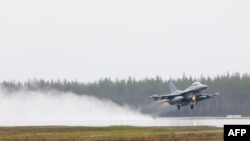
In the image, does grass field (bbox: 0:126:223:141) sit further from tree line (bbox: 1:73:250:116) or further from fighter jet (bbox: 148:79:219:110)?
tree line (bbox: 1:73:250:116)

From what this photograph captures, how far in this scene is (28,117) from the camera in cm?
12538

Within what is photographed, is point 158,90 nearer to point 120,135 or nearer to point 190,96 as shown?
point 190,96

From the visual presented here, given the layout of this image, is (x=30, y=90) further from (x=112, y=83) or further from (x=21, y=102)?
(x=112, y=83)

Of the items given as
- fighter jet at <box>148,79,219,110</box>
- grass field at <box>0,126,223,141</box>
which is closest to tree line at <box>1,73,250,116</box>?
fighter jet at <box>148,79,219,110</box>

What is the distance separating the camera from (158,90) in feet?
600

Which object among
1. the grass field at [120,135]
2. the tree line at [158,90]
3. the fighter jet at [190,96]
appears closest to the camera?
the grass field at [120,135]

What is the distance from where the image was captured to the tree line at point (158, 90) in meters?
152

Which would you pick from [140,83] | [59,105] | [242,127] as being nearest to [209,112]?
[140,83]

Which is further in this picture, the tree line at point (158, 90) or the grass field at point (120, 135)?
the tree line at point (158, 90)

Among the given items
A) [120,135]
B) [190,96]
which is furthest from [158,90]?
[120,135]

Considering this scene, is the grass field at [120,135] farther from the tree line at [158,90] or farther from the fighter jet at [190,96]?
the tree line at [158,90]

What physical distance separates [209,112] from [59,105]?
58.2 m

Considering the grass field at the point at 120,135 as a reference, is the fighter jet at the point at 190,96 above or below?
above

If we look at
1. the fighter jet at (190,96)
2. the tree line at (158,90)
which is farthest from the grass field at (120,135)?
the tree line at (158,90)
